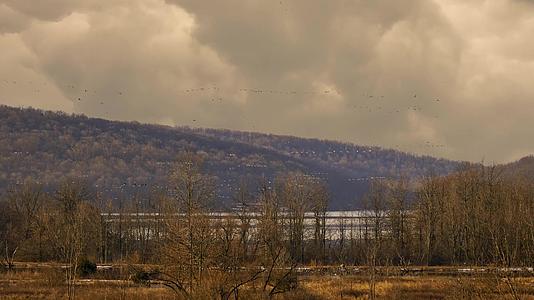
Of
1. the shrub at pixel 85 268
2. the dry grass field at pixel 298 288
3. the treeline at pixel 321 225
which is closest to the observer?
the dry grass field at pixel 298 288

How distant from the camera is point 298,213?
93.1 meters

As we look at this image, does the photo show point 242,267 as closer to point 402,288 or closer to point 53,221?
point 402,288

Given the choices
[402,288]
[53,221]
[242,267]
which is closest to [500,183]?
[402,288]

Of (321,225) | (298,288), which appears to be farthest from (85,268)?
(321,225)

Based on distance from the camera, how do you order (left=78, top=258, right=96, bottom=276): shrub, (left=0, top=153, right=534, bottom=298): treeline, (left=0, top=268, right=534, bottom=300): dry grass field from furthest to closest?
(left=0, top=153, right=534, bottom=298): treeline → (left=78, top=258, right=96, bottom=276): shrub → (left=0, top=268, right=534, bottom=300): dry grass field

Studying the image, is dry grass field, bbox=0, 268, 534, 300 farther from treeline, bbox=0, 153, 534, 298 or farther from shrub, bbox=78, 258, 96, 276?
treeline, bbox=0, 153, 534, 298

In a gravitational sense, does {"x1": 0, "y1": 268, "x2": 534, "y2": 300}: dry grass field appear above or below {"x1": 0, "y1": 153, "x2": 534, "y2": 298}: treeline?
below

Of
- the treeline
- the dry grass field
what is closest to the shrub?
the treeline

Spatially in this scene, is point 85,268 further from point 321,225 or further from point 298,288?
point 321,225

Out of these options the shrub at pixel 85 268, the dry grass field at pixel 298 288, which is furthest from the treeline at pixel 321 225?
the dry grass field at pixel 298 288

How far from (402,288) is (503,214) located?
38794mm

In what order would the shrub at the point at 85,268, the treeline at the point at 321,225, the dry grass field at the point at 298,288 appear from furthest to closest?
the treeline at the point at 321,225, the shrub at the point at 85,268, the dry grass field at the point at 298,288

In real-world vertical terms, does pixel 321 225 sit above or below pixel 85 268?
above

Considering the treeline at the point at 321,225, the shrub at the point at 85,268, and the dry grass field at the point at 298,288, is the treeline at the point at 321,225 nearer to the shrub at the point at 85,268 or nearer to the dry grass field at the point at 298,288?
the shrub at the point at 85,268
